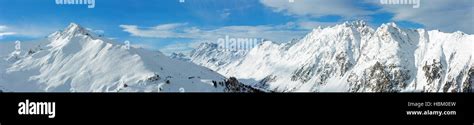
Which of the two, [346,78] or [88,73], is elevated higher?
[88,73]

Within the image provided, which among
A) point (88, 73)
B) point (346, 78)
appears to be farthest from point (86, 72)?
point (346, 78)

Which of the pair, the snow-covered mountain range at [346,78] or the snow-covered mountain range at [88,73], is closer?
the snow-covered mountain range at [88,73]

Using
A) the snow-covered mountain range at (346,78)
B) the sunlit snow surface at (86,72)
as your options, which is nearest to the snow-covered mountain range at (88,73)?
the sunlit snow surface at (86,72)

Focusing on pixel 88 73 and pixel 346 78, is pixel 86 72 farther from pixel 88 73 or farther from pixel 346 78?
pixel 346 78

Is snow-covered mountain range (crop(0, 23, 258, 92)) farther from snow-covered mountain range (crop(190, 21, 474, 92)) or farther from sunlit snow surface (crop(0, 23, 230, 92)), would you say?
snow-covered mountain range (crop(190, 21, 474, 92))

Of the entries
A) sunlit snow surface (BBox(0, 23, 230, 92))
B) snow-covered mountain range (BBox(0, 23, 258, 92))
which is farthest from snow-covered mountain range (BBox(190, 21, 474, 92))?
sunlit snow surface (BBox(0, 23, 230, 92))

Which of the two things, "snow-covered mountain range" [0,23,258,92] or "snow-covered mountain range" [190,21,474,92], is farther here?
"snow-covered mountain range" [190,21,474,92]

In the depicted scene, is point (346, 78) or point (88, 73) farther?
point (346, 78)

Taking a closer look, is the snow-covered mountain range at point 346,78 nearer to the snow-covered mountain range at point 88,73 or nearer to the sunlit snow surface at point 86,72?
the snow-covered mountain range at point 88,73
